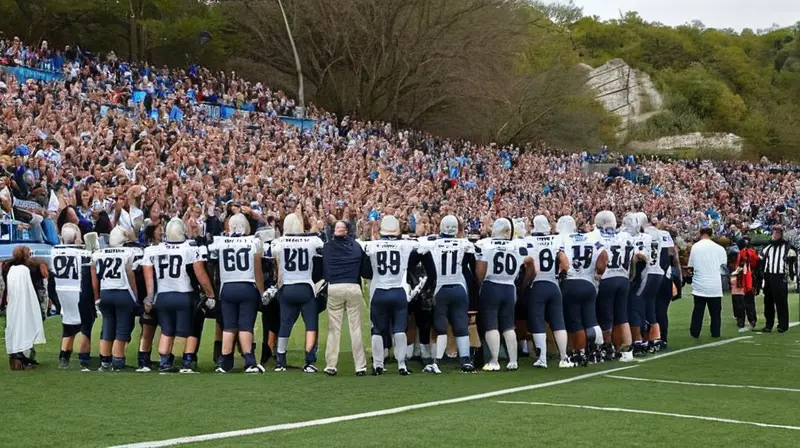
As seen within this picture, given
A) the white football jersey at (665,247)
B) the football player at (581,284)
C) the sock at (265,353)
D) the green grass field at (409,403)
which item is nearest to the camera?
the green grass field at (409,403)

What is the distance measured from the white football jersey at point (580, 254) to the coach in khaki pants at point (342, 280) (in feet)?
9.07

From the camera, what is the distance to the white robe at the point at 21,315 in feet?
41.3

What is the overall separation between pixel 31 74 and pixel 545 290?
64.5 ft

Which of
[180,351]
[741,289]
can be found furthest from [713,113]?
[180,351]

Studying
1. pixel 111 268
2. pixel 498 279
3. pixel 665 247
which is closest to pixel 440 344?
pixel 498 279

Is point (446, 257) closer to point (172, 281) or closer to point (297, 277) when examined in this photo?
point (297, 277)

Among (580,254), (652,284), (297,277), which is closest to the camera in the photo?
(297,277)

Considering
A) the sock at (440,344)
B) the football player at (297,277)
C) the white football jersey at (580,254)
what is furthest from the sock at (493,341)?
the football player at (297,277)

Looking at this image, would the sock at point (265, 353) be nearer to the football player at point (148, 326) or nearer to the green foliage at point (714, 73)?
the football player at point (148, 326)

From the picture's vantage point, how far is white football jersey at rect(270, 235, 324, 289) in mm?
12594

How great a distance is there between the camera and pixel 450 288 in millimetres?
12805

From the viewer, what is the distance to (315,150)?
111 ft

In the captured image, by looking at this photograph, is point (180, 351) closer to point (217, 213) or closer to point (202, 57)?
point (217, 213)

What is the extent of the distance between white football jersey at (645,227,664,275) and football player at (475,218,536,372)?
267cm
